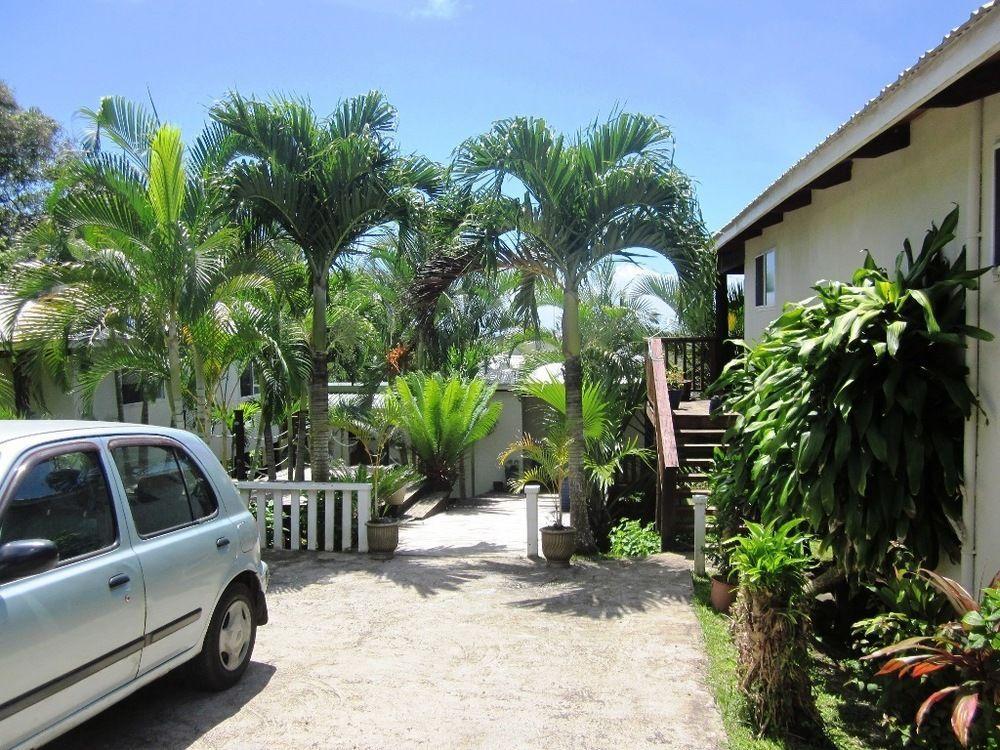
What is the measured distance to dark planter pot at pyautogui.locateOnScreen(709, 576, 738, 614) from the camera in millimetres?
6852

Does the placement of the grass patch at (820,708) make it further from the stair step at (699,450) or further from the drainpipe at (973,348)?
the stair step at (699,450)

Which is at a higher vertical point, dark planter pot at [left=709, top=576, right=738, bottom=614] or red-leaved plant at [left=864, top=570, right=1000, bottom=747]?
red-leaved plant at [left=864, top=570, right=1000, bottom=747]

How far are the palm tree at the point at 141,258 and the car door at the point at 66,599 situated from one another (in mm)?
4859

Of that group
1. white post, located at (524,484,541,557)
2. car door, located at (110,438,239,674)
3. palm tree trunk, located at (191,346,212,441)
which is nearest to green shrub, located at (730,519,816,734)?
car door, located at (110,438,239,674)

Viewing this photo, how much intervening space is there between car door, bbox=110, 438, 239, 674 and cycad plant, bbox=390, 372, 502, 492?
412 inches

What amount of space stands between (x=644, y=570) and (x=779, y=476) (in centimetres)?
300

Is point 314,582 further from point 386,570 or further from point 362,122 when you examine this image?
point 362,122

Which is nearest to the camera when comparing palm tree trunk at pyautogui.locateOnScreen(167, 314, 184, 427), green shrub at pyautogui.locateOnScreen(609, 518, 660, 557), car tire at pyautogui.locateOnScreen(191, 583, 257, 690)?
car tire at pyautogui.locateOnScreen(191, 583, 257, 690)

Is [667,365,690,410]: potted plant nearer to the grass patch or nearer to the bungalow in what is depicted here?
the bungalow

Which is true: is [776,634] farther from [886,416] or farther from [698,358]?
[698,358]

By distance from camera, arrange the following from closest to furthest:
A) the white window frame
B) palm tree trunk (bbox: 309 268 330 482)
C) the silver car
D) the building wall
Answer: the silver car
the building wall
palm tree trunk (bbox: 309 268 330 482)
the white window frame

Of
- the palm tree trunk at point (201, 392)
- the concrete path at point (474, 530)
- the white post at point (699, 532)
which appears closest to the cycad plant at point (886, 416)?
the white post at point (699, 532)

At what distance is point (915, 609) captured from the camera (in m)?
4.66

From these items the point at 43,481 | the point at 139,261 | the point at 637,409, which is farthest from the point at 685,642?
the point at 637,409
